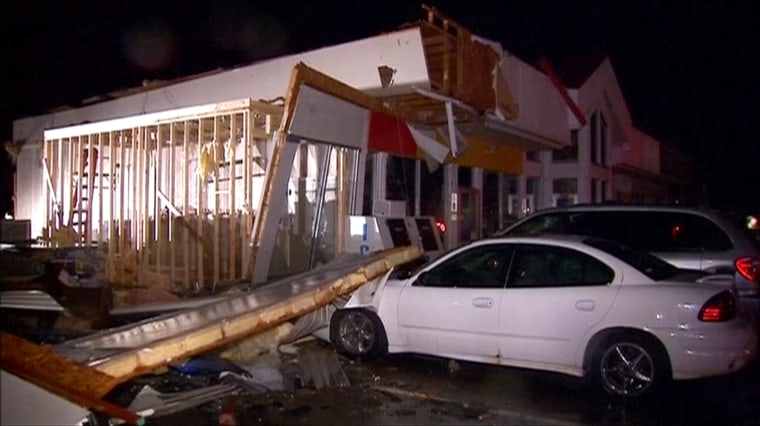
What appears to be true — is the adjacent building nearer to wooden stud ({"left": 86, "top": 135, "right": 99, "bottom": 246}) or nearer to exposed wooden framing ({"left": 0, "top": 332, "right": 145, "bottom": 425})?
wooden stud ({"left": 86, "top": 135, "right": 99, "bottom": 246})

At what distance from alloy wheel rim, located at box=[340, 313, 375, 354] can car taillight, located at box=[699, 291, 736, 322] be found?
3.50 metres

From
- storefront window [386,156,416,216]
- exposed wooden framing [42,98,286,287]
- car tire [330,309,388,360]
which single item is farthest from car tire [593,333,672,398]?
storefront window [386,156,416,216]

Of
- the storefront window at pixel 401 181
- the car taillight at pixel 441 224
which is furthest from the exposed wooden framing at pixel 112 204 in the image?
the car taillight at pixel 441 224

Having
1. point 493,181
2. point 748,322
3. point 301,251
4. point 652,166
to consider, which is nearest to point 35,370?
point 748,322

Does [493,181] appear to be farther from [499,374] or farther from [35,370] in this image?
[35,370]

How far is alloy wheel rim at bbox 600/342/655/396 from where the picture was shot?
6957 mm

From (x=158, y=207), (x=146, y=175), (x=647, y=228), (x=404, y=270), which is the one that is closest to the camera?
(x=404, y=270)

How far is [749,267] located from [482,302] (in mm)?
3659

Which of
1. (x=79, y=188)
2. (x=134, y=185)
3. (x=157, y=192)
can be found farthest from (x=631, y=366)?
(x=79, y=188)

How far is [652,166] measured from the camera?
1183 inches

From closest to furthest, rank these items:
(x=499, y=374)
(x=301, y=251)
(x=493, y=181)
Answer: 1. (x=499, y=374)
2. (x=301, y=251)
3. (x=493, y=181)

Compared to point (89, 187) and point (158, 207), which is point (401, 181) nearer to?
point (158, 207)

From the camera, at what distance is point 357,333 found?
8.55 m

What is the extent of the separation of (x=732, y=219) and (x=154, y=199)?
942 cm
